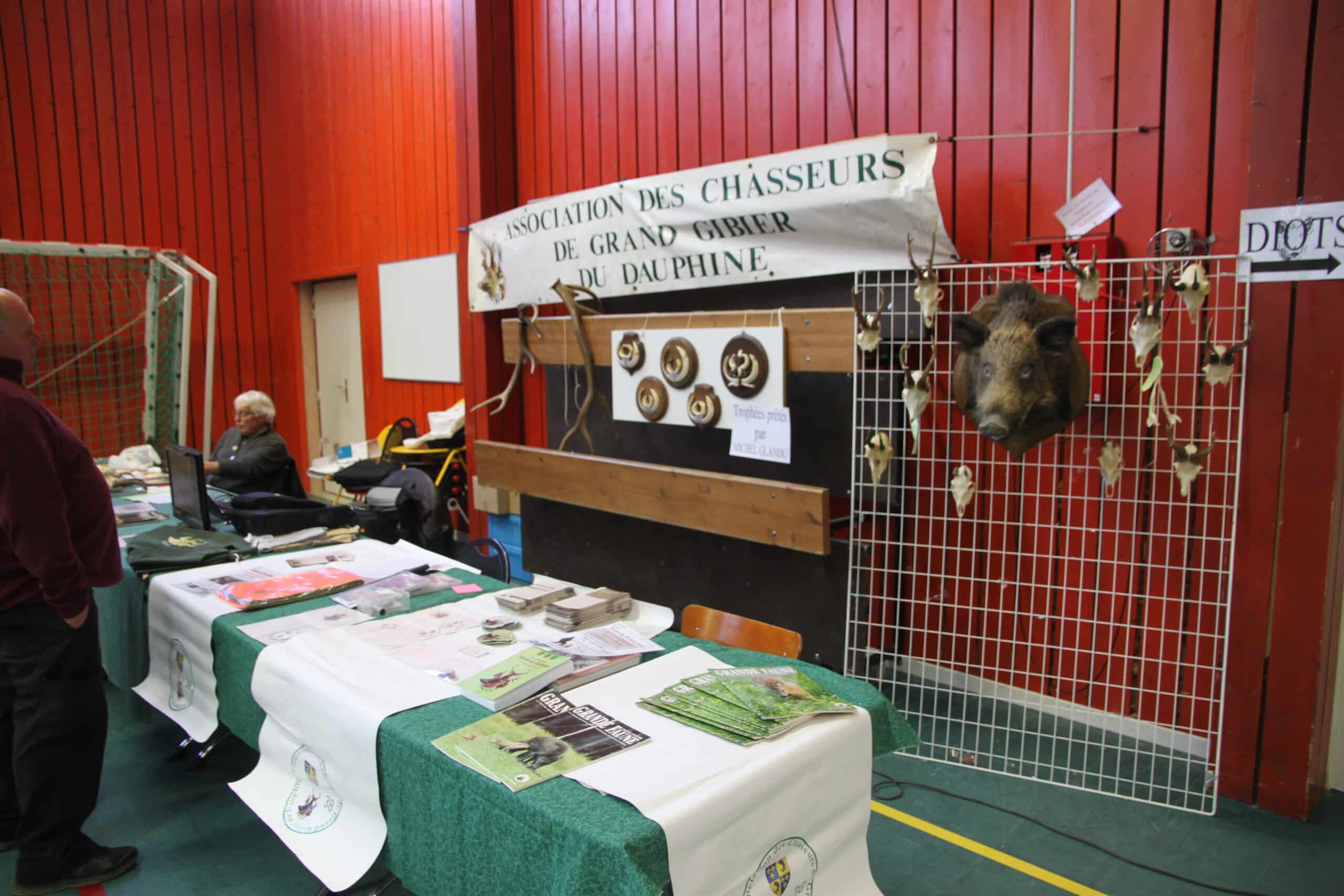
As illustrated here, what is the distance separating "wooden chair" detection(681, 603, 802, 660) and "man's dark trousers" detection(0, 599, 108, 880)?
176cm

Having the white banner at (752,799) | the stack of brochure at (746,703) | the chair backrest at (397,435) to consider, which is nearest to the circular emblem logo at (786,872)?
the white banner at (752,799)

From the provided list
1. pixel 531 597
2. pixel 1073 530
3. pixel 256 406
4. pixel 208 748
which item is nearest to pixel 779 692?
pixel 531 597

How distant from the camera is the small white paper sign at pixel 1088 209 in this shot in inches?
114

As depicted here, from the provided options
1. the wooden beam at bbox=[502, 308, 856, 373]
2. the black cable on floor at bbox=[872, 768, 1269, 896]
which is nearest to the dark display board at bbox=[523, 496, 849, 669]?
the black cable on floor at bbox=[872, 768, 1269, 896]

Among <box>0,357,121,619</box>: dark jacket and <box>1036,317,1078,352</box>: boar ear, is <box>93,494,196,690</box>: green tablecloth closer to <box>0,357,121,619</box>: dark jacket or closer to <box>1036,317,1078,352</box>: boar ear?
<box>0,357,121,619</box>: dark jacket

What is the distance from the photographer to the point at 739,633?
2.55 metres

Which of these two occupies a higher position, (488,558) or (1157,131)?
(1157,131)

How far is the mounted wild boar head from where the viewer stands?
8.71 feet

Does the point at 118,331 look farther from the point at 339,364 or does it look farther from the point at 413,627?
the point at 413,627

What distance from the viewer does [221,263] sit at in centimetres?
852

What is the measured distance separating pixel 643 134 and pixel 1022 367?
9.58ft

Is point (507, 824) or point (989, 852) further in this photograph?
point (989, 852)

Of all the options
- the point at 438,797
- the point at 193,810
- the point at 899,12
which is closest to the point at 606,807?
the point at 438,797

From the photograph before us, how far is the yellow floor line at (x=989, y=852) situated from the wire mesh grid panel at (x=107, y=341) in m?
6.75
